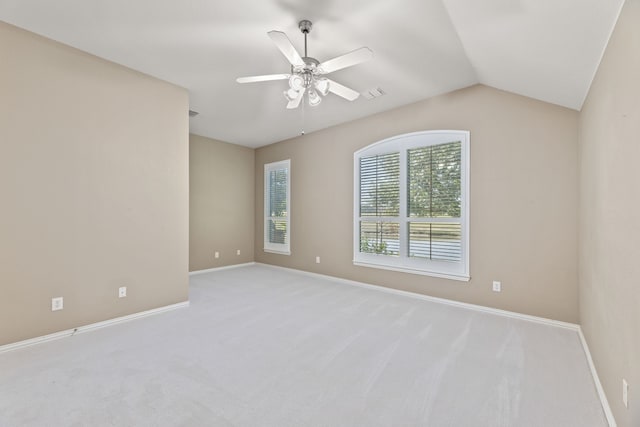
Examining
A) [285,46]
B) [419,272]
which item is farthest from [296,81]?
[419,272]

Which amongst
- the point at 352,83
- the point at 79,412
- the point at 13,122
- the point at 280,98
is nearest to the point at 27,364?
the point at 79,412

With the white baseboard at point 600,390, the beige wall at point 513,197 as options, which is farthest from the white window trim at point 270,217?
the white baseboard at point 600,390

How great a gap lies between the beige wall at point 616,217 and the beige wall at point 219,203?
18.7 feet

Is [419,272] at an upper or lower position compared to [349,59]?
lower

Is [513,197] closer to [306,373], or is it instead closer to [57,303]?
[306,373]

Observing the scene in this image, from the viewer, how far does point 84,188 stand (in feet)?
9.64

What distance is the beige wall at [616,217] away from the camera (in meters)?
1.32

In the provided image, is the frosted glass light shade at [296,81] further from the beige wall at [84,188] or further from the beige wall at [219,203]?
the beige wall at [219,203]

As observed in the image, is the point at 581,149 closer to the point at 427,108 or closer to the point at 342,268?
the point at 427,108

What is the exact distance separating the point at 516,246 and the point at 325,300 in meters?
2.43

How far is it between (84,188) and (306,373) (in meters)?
2.87

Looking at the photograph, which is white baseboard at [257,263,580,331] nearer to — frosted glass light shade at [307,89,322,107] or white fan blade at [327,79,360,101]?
white fan blade at [327,79,360,101]

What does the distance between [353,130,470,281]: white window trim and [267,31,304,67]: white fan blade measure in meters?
2.35

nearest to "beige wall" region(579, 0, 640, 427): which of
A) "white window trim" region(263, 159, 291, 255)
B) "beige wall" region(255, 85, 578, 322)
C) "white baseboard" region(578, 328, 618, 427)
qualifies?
"white baseboard" region(578, 328, 618, 427)
